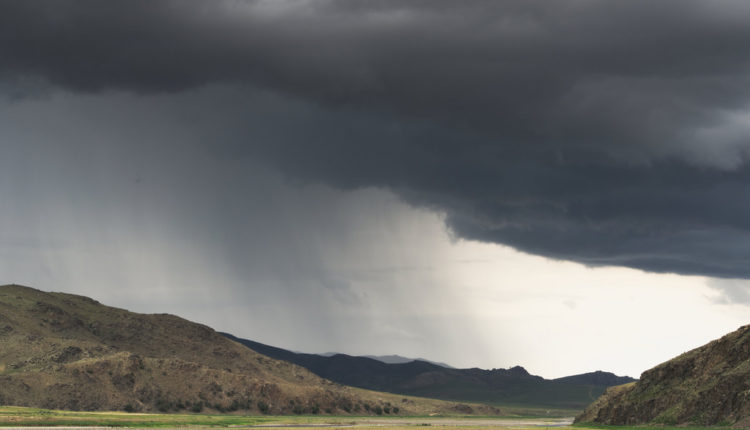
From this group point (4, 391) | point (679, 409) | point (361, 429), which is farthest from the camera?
point (4, 391)

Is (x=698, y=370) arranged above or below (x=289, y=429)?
above

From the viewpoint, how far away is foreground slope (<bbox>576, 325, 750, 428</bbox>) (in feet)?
360

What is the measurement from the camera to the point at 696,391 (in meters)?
120

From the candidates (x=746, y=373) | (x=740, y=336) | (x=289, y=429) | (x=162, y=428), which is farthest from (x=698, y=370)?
(x=162, y=428)

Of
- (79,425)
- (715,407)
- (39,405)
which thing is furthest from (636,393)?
(39,405)

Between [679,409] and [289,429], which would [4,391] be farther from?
[679,409]

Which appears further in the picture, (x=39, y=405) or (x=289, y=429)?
(x=39, y=405)

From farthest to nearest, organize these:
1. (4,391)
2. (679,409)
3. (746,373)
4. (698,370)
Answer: (4,391), (698,370), (679,409), (746,373)

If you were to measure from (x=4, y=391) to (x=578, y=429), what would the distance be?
142 metres

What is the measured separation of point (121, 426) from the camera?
5177 inches

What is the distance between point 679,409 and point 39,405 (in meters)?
152

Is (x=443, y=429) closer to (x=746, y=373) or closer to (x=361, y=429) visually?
(x=361, y=429)

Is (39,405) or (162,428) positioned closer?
(162,428)

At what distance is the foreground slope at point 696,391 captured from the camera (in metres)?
110
